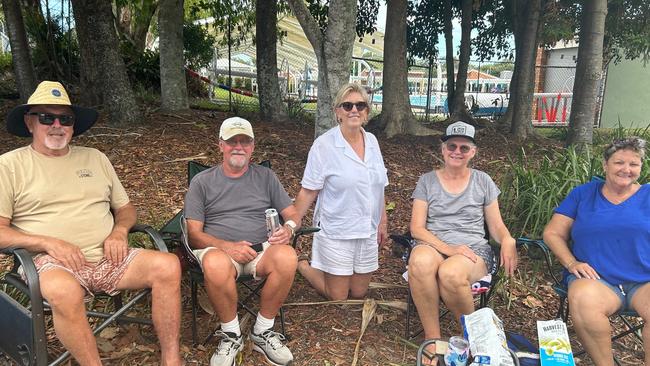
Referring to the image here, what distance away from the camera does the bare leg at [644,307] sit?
7.57 feet

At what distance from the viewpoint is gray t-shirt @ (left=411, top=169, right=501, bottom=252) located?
2875 mm

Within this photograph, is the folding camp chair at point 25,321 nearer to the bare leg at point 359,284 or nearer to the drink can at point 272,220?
the drink can at point 272,220

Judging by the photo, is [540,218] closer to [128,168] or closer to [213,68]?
[128,168]

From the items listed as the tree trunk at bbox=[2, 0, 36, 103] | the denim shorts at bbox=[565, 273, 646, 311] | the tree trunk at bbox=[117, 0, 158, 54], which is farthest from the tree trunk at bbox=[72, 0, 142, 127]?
the tree trunk at bbox=[117, 0, 158, 54]

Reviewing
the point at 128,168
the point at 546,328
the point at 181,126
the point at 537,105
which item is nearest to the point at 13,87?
the point at 181,126

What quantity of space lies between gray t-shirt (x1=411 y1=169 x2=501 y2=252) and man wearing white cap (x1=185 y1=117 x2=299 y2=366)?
863mm

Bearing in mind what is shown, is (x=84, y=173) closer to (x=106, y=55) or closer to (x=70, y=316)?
(x=70, y=316)

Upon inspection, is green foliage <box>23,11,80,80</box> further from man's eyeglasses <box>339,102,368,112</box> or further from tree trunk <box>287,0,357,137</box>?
man's eyeglasses <box>339,102,368,112</box>

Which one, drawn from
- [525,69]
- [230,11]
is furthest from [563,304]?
[230,11]

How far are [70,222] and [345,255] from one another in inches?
61.7

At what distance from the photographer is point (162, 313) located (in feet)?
7.81

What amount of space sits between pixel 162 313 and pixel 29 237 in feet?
2.40

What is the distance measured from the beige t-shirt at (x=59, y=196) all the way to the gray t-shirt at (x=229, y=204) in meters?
0.48

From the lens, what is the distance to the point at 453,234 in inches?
113
